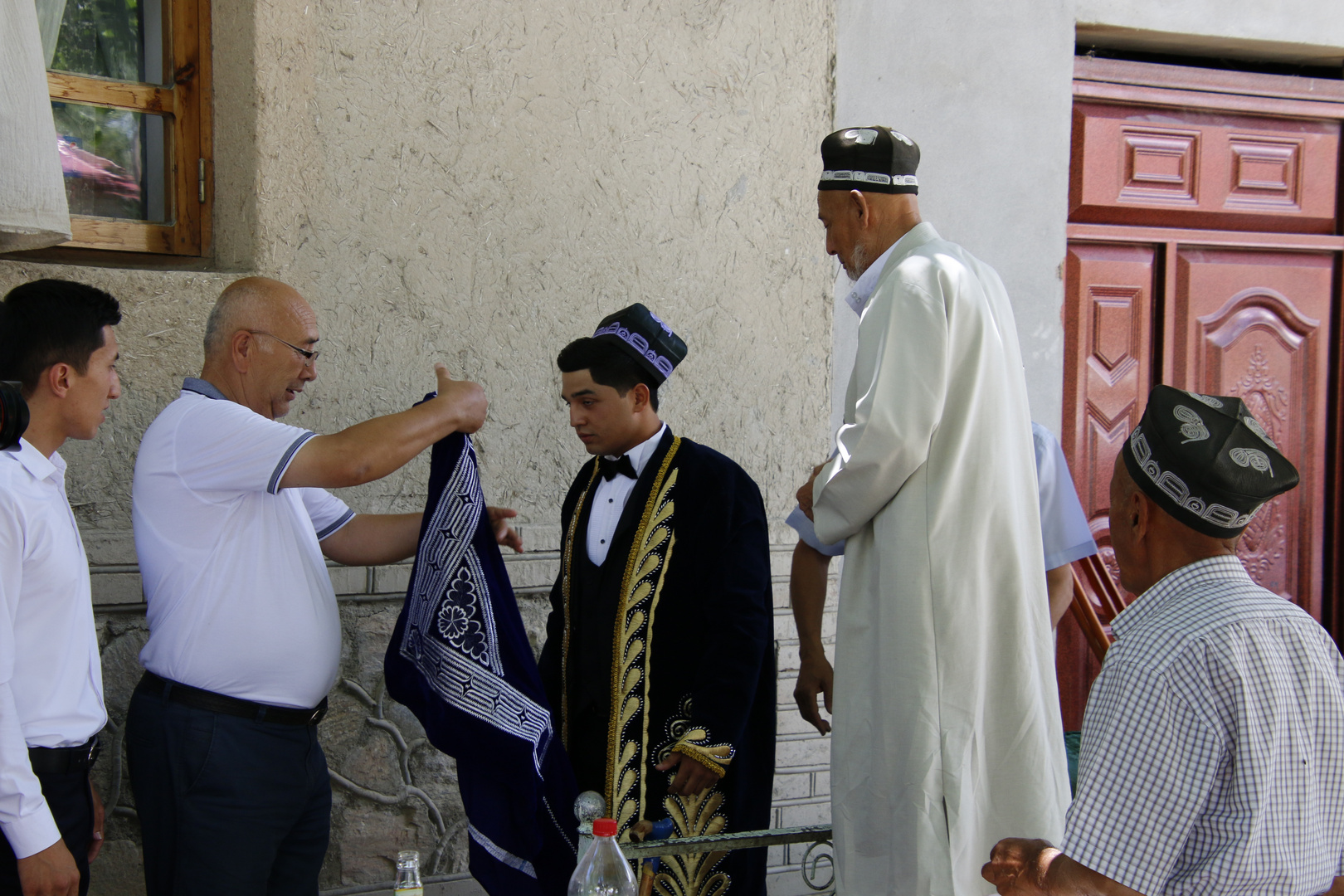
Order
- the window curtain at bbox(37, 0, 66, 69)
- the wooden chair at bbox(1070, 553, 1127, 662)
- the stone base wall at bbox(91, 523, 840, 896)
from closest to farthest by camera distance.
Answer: the window curtain at bbox(37, 0, 66, 69) < the stone base wall at bbox(91, 523, 840, 896) < the wooden chair at bbox(1070, 553, 1127, 662)

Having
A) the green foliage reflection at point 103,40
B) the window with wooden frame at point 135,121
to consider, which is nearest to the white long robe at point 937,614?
the window with wooden frame at point 135,121

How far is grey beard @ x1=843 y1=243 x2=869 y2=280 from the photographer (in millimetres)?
2627

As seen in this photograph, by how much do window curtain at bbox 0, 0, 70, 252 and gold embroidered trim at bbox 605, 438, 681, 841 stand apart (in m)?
1.41

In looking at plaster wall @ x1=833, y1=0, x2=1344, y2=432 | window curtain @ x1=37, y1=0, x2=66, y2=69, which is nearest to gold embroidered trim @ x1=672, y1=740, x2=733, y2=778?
plaster wall @ x1=833, y1=0, x2=1344, y2=432

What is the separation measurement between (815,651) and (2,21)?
2.21 metres

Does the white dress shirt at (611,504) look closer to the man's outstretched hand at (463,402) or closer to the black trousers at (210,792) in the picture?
the man's outstretched hand at (463,402)

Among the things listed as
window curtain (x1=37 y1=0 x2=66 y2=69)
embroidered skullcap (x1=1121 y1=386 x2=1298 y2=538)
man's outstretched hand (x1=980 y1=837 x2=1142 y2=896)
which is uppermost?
window curtain (x1=37 y1=0 x2=66 y2=69)

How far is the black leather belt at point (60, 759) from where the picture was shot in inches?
84.0

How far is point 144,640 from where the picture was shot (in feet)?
9.99

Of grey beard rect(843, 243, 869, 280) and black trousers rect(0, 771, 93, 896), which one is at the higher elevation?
grey beard rect(843, 243, 869, 280)

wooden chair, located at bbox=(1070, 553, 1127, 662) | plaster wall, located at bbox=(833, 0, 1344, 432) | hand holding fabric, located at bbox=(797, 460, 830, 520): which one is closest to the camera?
hand holding fabric, located at bbox=(797, 460, 830, 520)

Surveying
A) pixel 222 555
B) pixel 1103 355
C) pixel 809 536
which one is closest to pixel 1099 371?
pixel 1103 355

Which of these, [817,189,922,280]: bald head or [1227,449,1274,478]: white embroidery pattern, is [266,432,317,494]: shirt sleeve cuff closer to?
[817,189,922,280]: bald head

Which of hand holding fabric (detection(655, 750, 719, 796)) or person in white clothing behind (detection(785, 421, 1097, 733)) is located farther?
person in white clothing behind (detection(785, 421, 1097, 733))
